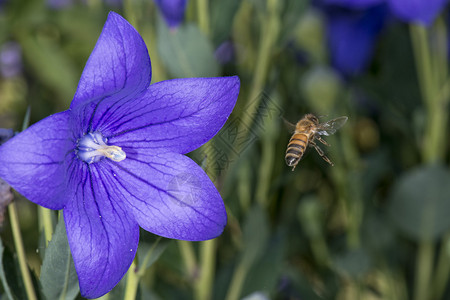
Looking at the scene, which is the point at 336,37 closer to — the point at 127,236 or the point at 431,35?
the point at 431,35

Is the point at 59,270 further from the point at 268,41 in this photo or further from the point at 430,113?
the point at 430,113

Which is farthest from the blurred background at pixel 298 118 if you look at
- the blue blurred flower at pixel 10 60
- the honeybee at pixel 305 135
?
the honeybee at pixel 305 135

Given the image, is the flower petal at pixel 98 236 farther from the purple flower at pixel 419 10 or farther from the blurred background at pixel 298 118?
the purple flower at pixel 419 10

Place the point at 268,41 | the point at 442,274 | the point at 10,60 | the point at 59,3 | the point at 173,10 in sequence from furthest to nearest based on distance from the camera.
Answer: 1. the point at 10,60
2. the point at 59,3
3. the point at 442,274
4. the point at 268,41
5. the point at 173,10

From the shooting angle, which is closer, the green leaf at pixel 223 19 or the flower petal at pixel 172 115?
the flower petal at pixel 172 115

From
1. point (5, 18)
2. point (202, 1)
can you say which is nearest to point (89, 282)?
point (202, 1)

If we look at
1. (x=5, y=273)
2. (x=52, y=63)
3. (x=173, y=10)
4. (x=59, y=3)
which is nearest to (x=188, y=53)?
(x=173, y=10)
